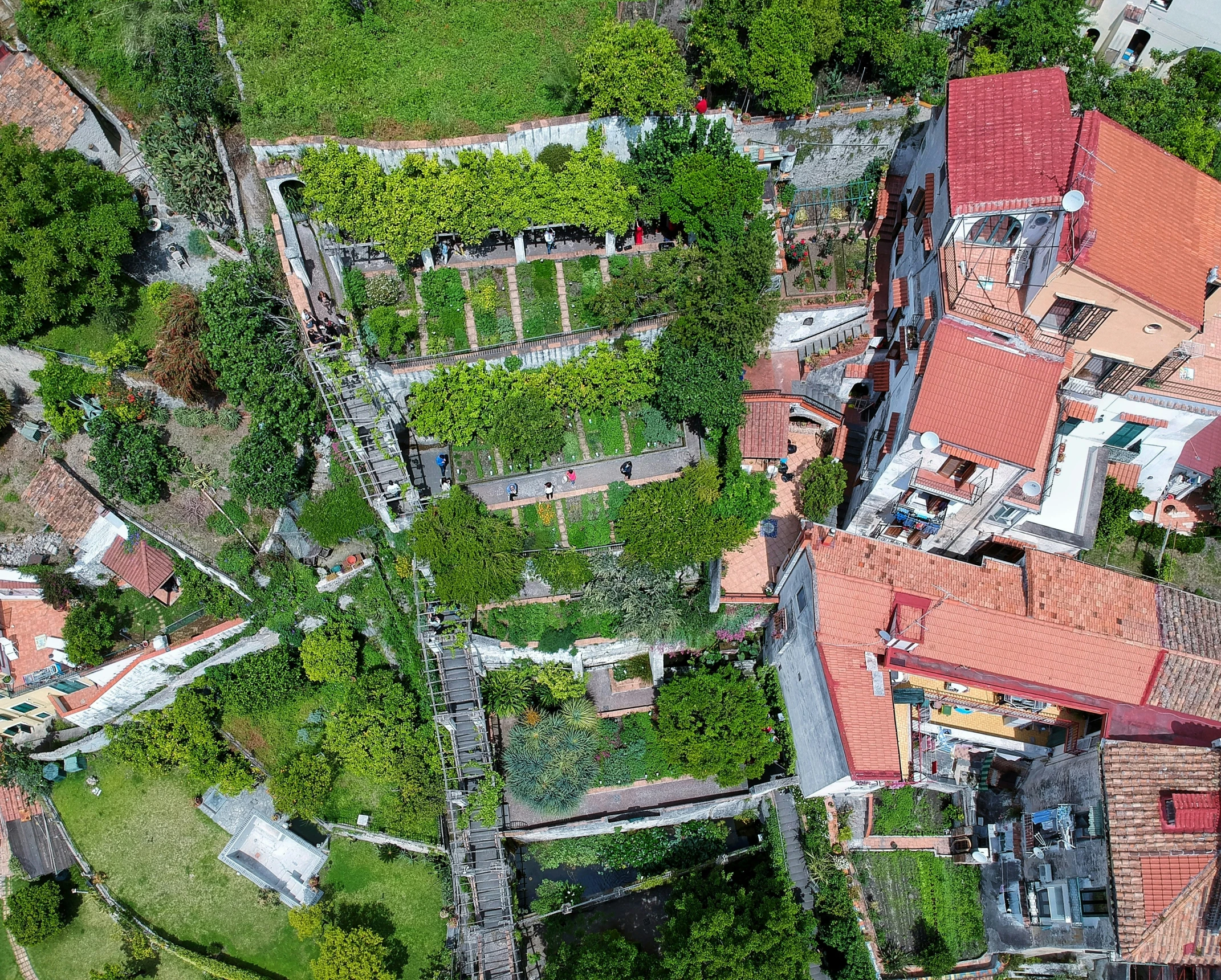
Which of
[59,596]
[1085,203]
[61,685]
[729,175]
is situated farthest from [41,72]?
[1085,203]

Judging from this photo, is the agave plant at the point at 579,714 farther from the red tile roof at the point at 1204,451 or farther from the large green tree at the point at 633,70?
the red tile roof at the point at 1204,451

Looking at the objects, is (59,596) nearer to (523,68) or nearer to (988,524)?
(523,68)

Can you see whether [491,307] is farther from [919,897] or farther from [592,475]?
[919,897]

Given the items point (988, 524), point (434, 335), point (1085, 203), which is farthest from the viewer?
point (434, 335)

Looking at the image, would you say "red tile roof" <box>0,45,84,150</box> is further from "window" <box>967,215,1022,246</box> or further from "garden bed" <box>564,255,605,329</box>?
"window" <box>967,215,1022,246</box>

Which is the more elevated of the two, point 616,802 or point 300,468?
point 300,468

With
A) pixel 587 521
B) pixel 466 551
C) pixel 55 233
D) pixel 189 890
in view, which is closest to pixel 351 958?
pixel 189 890

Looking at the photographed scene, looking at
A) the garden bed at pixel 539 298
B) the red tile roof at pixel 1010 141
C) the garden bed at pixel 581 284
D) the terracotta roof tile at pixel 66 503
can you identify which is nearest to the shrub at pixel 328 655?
the terracotta roof tile at pixel 66 503
